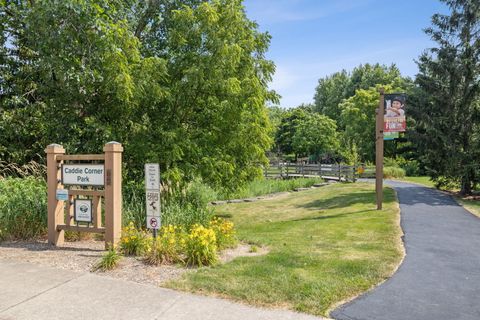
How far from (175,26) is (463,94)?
12504mm

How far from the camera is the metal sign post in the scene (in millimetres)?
6059

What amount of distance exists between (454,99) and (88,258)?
1595 centimetres

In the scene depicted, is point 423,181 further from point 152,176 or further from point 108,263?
point 108,263

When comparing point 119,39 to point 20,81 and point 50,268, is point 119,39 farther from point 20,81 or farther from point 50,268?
point 50,268

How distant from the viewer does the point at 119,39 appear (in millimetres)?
8891

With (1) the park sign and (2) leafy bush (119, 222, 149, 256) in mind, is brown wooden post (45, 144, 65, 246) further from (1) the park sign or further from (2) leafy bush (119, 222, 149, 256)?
(1) the park sign

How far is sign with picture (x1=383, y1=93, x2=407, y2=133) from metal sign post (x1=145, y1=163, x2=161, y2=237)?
325 inches

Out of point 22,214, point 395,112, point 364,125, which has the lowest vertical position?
point 22,214

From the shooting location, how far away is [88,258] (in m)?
6.03

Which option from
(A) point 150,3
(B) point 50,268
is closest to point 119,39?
(A) point 150,3

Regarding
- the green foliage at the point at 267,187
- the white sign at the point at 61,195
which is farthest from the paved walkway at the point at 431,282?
the green foliage at the point at 267,187

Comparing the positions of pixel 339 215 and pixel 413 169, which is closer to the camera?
pixel 339 215

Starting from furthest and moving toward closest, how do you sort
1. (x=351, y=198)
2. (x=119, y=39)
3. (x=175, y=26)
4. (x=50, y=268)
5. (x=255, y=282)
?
(x=351, y=198), (x=175, y=26), (x=119, y=39), (x=50, y=268), (x=255, y=282)

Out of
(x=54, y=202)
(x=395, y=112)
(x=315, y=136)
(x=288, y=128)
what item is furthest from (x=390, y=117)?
(x=288, y=128)
